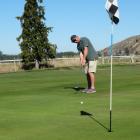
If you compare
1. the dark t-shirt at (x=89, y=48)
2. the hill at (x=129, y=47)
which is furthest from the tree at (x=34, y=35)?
the hill at (x=129, y=47)

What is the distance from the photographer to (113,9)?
33.5ft

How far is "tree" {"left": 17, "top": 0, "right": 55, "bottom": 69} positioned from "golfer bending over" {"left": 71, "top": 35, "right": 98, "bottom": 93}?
35193mm

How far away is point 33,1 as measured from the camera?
2074 inches

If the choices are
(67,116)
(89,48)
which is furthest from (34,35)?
(67,116)

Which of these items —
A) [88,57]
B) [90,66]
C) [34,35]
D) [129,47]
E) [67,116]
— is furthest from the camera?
[129,47]

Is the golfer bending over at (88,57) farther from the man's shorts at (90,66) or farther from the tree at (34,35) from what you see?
the tree at (34,35)

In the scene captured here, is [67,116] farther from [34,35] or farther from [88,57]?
[34,35]

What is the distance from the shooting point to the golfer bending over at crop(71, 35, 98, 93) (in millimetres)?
16766

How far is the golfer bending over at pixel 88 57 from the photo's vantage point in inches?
660

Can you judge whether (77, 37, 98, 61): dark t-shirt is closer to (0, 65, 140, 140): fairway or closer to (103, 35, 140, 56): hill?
(0, 65, 140, 140): fairway

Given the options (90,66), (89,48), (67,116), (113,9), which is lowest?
(67,116)

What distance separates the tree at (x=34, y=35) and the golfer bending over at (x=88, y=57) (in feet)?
115

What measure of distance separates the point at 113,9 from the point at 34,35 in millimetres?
42940

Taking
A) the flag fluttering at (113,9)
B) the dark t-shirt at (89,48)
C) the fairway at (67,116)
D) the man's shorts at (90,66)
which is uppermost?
the flag fluttering at (113,9)
